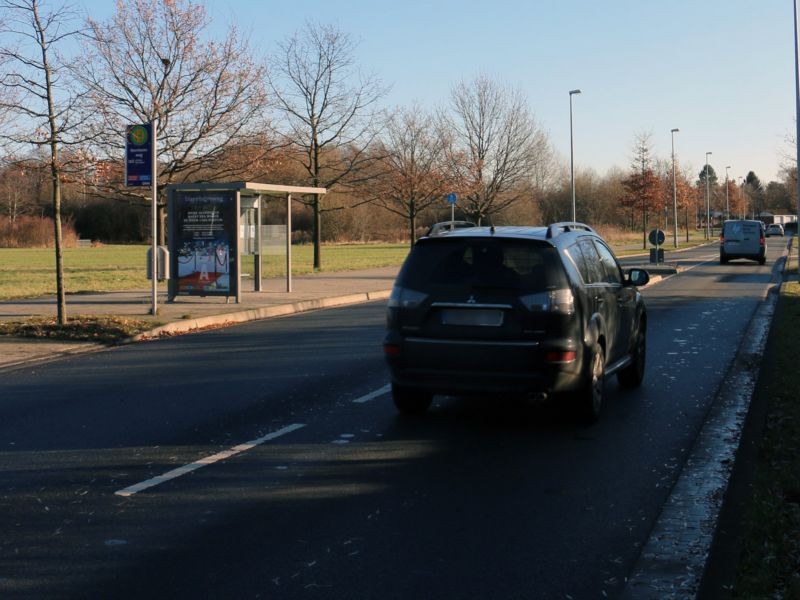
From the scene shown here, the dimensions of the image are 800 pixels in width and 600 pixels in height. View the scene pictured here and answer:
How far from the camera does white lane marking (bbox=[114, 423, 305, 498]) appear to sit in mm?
6088

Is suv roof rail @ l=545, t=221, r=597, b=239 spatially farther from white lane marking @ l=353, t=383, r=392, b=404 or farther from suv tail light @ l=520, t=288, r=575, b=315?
white lane marking @ l=353, t=383, r=392, b=404

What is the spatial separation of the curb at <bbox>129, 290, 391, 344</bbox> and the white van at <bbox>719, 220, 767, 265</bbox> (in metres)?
21.1

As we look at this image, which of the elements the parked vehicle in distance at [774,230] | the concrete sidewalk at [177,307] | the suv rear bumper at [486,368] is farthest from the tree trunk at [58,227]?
the parked vehicle in distance at [774,230]

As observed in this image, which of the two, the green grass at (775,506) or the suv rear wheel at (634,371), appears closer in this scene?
the green grass at (775,506)

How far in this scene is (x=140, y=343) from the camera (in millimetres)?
14367

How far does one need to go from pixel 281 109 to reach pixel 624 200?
3163 centimetres

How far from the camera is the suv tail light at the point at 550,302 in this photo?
747cm

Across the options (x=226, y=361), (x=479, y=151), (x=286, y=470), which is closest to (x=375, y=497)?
(x=286, y=470)

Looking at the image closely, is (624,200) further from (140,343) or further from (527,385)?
(527,385)

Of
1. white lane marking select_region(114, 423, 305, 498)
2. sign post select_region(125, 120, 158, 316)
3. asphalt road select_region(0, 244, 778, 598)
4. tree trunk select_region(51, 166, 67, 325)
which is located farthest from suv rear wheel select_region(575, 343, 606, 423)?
sign post select_region(125, 120, 158, 316)

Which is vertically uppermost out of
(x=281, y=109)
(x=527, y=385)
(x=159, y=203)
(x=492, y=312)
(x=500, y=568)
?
(x=281, y=109)

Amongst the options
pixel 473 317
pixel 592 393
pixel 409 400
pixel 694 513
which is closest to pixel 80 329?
pixel 409 400

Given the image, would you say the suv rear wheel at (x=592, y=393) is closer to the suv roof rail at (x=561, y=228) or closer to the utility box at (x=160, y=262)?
the suv roof rail at (x=561, y=228)

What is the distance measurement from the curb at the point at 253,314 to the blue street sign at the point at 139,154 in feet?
8.25
